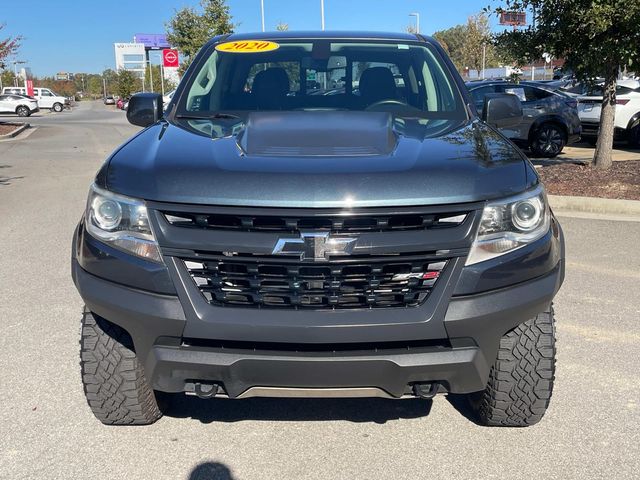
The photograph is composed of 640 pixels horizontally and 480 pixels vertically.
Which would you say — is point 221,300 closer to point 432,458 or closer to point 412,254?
point 412,254

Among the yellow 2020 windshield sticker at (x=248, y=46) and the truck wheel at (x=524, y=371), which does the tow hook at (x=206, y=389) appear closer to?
the truck wheel at (x=524, y=371)

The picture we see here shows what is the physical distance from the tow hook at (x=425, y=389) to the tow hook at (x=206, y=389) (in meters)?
0.75

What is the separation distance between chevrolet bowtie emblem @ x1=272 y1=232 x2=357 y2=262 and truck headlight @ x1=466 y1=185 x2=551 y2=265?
0.46 meters

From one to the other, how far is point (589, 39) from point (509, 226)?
23.8 ft

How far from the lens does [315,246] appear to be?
91.3 inches

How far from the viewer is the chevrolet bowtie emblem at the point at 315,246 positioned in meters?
2.32

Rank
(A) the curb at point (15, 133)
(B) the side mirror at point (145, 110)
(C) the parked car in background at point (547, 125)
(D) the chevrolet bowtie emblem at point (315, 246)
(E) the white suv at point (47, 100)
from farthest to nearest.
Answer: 1. (E) the white suv at point (47, 100)
2. (A) the curb at point (15, 133)
3. (C) the parked car in background at point (547, 125)
4. (B) the side mirror at point (145, 110)
5. (D) the chevrolet bowtie emblem at point (315, 246)

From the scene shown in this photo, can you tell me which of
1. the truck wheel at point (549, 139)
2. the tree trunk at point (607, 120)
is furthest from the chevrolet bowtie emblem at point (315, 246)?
the truck wheel at point (549, 139)


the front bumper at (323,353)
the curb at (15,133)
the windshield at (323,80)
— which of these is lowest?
the curb at (15,133)

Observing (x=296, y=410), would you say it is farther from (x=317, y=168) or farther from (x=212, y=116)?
(x=212, y=116)

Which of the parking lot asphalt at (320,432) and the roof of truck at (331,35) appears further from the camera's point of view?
the roof of truck at (331,35)

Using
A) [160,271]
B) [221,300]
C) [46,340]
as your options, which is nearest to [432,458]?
[221,300]

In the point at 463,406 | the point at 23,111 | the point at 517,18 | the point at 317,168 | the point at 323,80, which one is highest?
the point at 517,18

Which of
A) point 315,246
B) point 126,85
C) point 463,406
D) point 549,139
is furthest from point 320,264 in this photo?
point 126,85
